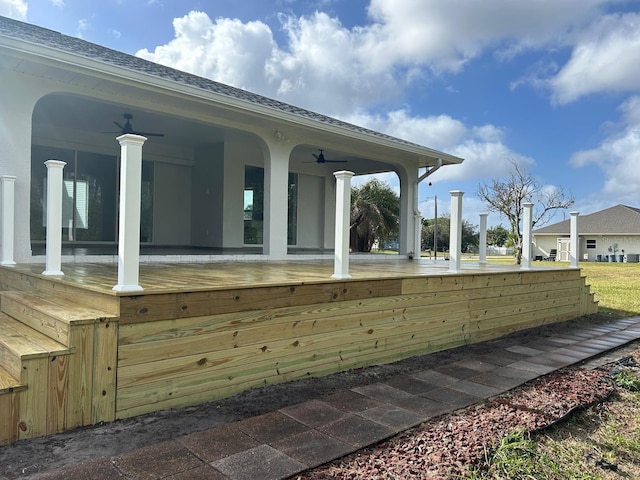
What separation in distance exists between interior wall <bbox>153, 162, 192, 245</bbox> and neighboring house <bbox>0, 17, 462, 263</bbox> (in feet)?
0.08

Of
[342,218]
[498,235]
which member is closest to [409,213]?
[342,218]

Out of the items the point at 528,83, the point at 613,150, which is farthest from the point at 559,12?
the point at 613,150

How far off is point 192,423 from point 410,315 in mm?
2540

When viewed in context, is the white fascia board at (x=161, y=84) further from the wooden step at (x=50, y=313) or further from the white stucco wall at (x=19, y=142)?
the wooden step at (x=50, y=313)

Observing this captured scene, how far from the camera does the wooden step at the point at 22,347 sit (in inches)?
89.3

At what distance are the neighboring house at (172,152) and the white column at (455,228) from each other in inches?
119

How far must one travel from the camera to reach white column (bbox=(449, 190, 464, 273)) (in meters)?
4.93

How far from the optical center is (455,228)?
507cm

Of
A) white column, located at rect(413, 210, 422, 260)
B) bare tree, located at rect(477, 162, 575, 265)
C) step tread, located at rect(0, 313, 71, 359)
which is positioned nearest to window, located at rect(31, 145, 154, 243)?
step tread, located at rect(0, 313, 71, 359)

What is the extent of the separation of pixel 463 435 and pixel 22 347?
2.55 m

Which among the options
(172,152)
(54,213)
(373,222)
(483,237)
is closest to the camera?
(54,213)

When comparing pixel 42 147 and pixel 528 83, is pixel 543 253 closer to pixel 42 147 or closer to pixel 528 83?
pixel 528 83

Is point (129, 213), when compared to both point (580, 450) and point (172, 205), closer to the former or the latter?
point (580, 450)

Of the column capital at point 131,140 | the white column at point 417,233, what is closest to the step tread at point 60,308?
the column capital at point 131,140
